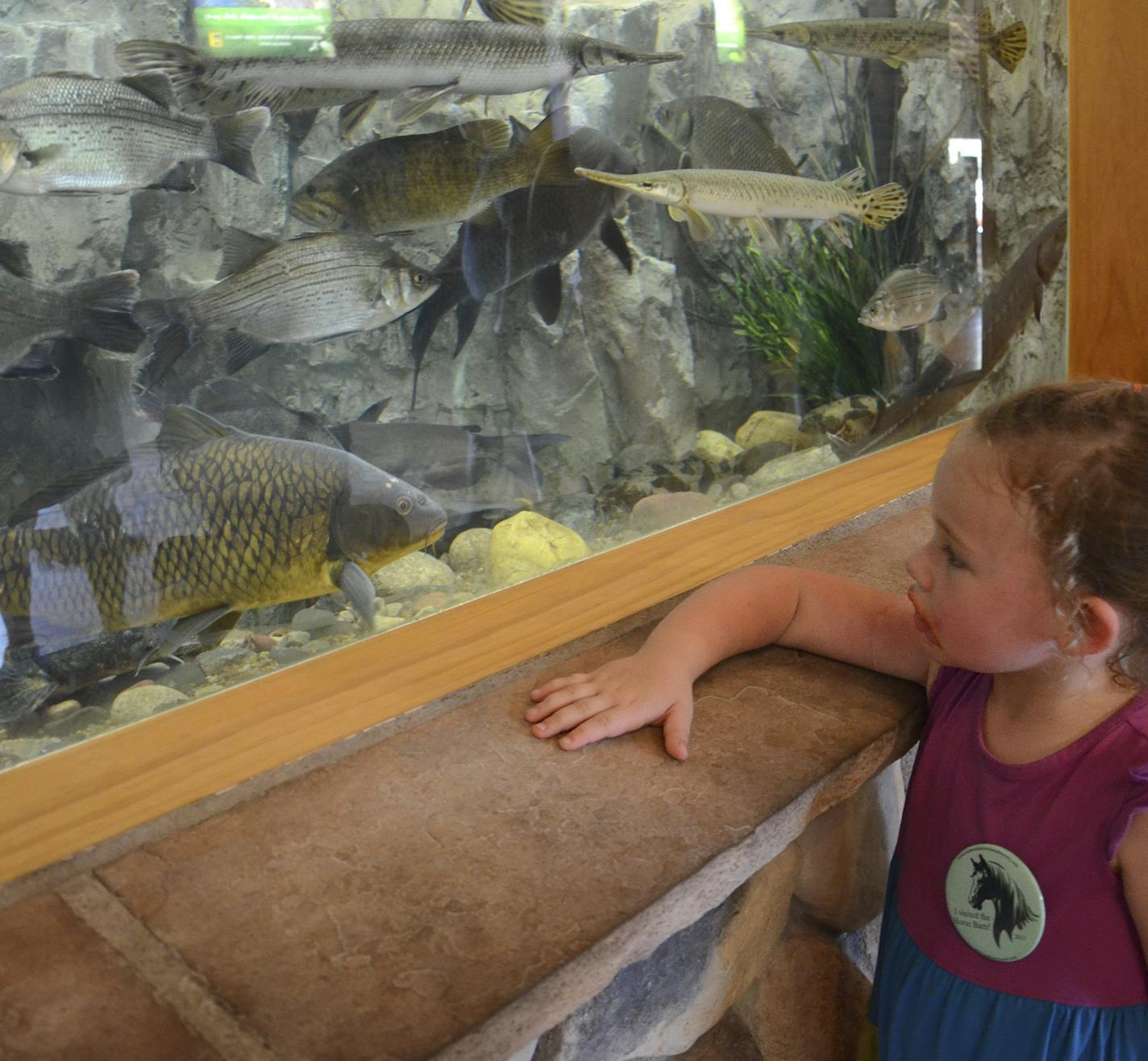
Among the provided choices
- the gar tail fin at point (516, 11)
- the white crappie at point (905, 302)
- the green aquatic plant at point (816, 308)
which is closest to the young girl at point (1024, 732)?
the gar tail fin at point (516, 11)

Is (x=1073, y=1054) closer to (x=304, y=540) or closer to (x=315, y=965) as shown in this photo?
(x=315, y=965)

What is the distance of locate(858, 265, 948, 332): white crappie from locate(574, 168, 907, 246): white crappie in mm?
148

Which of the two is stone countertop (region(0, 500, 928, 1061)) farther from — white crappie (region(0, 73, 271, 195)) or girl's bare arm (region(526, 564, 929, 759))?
white crappie (region(0, 73, 271, 195))

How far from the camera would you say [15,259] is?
3.74 feet

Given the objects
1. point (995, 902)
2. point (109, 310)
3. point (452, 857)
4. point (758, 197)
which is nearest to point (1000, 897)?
point (995, 902)

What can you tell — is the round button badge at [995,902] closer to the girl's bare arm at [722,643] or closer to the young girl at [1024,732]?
the young girl at [1024,732]

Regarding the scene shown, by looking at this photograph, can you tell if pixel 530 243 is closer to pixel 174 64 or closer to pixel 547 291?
pixel 547 291

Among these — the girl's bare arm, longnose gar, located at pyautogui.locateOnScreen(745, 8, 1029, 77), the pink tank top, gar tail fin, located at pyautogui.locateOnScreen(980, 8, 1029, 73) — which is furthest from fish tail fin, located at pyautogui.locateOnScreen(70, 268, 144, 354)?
gar tail fin, located at pyautogui.locateOnScreen(980, 8, 1029, 73)

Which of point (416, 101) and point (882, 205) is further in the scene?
point (882, 205)

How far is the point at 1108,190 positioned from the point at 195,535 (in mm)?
2511

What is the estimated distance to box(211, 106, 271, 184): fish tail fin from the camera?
1.26 meters

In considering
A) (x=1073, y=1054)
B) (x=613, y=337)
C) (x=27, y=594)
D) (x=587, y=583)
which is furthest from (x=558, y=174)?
(x=1073, y=1054)

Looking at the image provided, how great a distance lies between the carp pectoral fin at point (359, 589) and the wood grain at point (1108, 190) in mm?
2208

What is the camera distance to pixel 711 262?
6.82 ft
